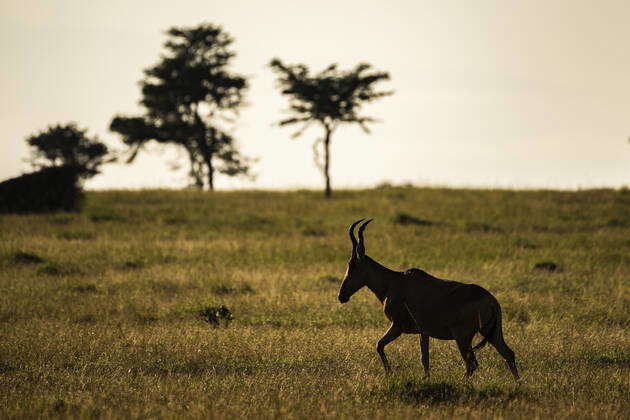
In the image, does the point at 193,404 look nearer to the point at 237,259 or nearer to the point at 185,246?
the point at 237,259

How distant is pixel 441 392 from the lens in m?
8.29

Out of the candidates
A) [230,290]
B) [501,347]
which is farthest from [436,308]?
[230,290]

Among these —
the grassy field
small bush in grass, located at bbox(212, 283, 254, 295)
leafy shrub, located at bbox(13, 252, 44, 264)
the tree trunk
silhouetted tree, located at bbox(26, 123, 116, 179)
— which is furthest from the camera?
silhouetted tree, located at bbox(26, 123, 116, 179)

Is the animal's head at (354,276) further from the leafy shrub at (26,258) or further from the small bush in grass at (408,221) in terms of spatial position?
the small bush in grass at (408,221)

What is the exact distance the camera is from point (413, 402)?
8.07 m

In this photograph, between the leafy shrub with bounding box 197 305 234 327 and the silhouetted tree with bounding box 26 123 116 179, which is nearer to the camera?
the leafy shrub with bounding box 197 305 234 327

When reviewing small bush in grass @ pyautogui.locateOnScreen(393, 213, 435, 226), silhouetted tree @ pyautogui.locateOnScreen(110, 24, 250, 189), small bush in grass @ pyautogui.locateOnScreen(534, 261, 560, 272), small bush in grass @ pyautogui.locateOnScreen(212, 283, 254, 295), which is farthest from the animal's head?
silhouetted tree @ pyautogui.locateOnScreen(110, 24, 250, 189)

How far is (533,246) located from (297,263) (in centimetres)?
826

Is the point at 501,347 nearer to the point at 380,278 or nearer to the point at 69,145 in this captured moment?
the point at 380,278

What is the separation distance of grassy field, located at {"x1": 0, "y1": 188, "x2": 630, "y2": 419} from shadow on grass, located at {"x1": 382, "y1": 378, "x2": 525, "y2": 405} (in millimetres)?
28

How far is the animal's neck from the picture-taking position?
9.54m

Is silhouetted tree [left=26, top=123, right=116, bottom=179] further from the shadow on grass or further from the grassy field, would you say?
the shadow on grass

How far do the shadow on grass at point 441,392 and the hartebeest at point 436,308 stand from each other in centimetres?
30

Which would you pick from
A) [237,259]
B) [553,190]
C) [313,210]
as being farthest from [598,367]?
[553,190]
